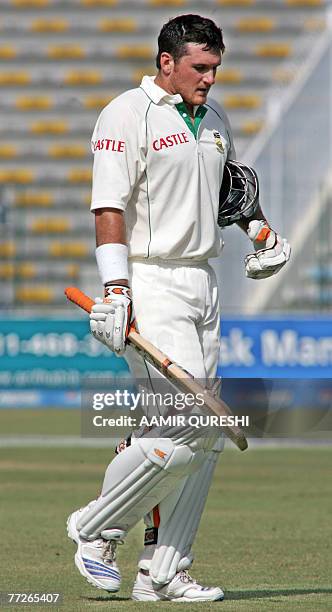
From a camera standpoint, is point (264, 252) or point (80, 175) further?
point (80, 175)

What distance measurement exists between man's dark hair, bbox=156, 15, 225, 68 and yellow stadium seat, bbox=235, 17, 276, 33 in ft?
77.8

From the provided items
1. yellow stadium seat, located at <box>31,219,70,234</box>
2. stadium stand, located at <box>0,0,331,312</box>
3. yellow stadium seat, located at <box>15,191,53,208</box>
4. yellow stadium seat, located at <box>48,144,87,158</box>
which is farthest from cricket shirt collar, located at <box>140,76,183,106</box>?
yellow stadium seat, located at <box>48,144,87,158</box>

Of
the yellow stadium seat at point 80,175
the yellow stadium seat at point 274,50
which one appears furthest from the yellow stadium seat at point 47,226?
the yellow stadium seat at point 274,50

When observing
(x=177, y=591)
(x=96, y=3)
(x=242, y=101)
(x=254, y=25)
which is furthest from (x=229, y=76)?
(x=177, y=591)

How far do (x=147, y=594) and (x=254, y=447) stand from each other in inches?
359

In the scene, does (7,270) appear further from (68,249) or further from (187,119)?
(187,119)

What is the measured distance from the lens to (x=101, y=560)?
4.56m

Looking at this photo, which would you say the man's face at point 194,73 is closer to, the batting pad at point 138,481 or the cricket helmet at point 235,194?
the cricket helmet at point 235,194

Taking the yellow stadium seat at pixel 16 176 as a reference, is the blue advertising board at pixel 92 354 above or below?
below

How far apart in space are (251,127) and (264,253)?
66.9 ft

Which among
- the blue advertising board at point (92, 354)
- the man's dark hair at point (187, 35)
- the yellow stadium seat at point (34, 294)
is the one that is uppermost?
the man's dark hair at point (187, 35)

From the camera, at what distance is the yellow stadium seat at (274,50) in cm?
2756

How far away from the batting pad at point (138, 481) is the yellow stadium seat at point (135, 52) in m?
23.5

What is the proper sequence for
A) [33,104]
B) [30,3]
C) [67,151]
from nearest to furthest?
[67,151], [33,104], [30,3]
